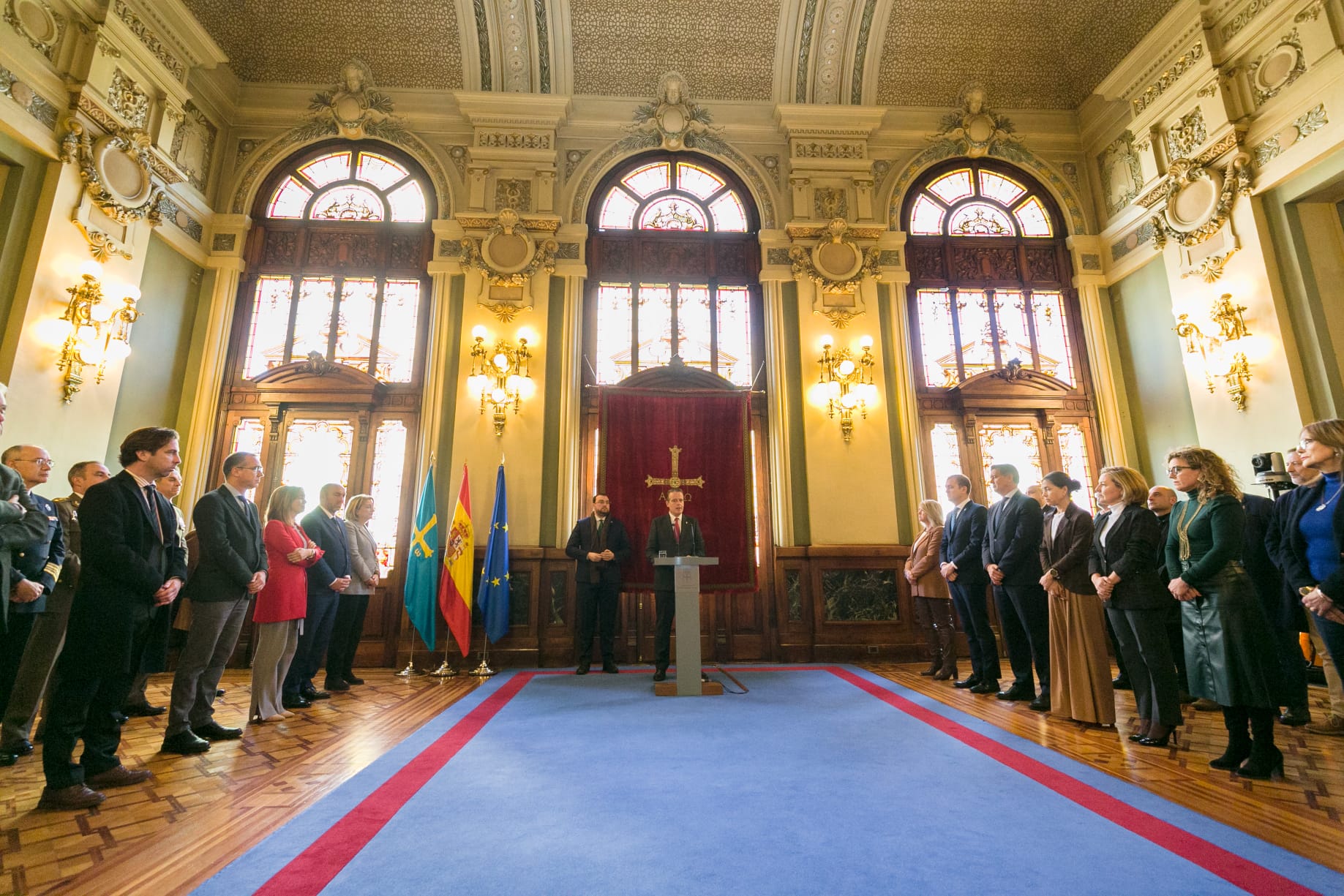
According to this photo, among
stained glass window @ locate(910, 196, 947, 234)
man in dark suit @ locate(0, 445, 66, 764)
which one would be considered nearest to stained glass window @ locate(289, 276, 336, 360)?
man in dark suit @ locate(0, 445, 66, 764)

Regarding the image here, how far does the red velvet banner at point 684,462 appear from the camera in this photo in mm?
5859

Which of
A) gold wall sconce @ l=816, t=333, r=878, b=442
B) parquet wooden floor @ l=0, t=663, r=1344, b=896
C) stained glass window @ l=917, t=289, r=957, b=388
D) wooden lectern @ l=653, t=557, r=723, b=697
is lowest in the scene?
parquet wooden floor @ l=0, t=663, r=1344, b=896

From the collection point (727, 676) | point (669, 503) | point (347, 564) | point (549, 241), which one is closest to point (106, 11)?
point (549, 241)

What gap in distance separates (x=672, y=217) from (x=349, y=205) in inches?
144

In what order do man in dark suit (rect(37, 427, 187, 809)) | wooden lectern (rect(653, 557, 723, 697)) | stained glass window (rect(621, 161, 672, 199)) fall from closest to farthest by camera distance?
man in dark suit (rect(37, 427, 187, 809)) → wooden lectern (rect(653, 557, 723, 697)) → stained glass window (rect(621, 161, 672, 199))

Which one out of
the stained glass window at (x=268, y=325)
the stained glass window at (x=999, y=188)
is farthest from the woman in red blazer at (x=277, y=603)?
the stained glass window at (x=999, y=188)

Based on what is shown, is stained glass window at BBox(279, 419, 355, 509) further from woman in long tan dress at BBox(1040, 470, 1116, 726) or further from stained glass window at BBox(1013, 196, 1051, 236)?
stained glass window at BBox(1013, 196, 1051, 236)

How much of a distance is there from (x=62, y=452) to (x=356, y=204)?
3819mm

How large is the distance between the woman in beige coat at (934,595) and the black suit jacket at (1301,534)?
7.46ft

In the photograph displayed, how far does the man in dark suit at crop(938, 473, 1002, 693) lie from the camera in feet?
14.3

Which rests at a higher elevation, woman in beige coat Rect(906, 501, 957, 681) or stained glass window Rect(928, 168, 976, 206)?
stained glass window Rect(928, 168, 976, 206)

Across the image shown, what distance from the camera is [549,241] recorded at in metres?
7.01

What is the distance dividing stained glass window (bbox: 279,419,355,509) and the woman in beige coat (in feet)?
17.7

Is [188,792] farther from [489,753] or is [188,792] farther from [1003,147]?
[1003,147]
